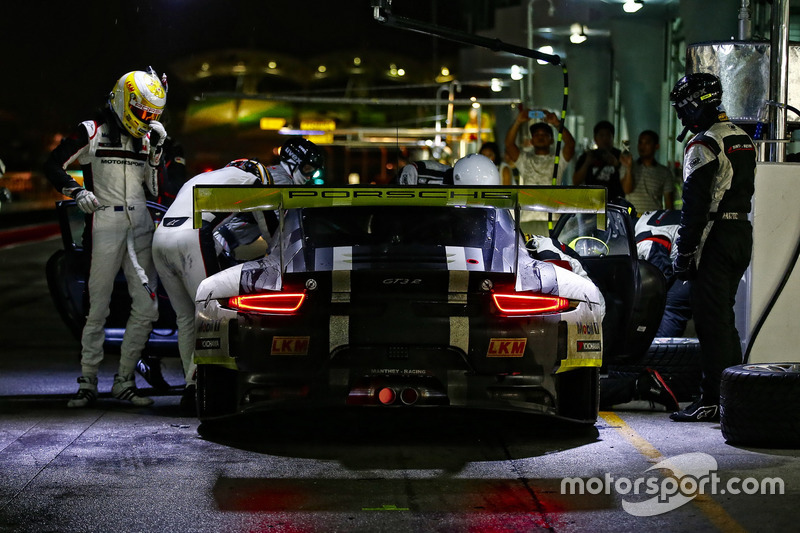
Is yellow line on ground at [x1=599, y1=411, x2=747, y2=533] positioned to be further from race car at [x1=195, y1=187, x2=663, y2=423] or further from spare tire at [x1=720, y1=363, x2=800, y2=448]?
spare tire at [x1=720, y1=363, x2=800, y2=448]

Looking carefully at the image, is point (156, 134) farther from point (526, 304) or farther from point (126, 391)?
point (526, 304)

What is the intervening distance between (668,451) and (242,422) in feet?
7.96

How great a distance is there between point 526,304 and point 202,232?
236 centimetres

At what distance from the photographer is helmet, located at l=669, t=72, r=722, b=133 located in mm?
6805

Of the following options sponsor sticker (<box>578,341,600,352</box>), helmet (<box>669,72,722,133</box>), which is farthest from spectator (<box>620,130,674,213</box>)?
sponsor sticker (<box>578,341,600,352</box>)

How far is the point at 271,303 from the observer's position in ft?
18.9

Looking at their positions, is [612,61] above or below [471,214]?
above

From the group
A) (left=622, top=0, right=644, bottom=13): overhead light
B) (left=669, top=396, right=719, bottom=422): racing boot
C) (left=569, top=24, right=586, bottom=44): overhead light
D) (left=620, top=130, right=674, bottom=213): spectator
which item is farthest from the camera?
(left=569, top=24, right=586, bottom=44): overhead light

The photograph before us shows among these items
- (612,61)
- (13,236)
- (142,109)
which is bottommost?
(13,236)

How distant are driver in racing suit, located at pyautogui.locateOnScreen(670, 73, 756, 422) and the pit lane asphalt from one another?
43 centimetres

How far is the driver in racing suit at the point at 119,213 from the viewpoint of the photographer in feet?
24.1

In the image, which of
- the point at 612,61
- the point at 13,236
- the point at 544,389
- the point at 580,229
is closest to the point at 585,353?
the point at 544,389

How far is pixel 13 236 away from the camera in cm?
3022

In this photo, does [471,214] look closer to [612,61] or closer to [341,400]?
[341,400]
